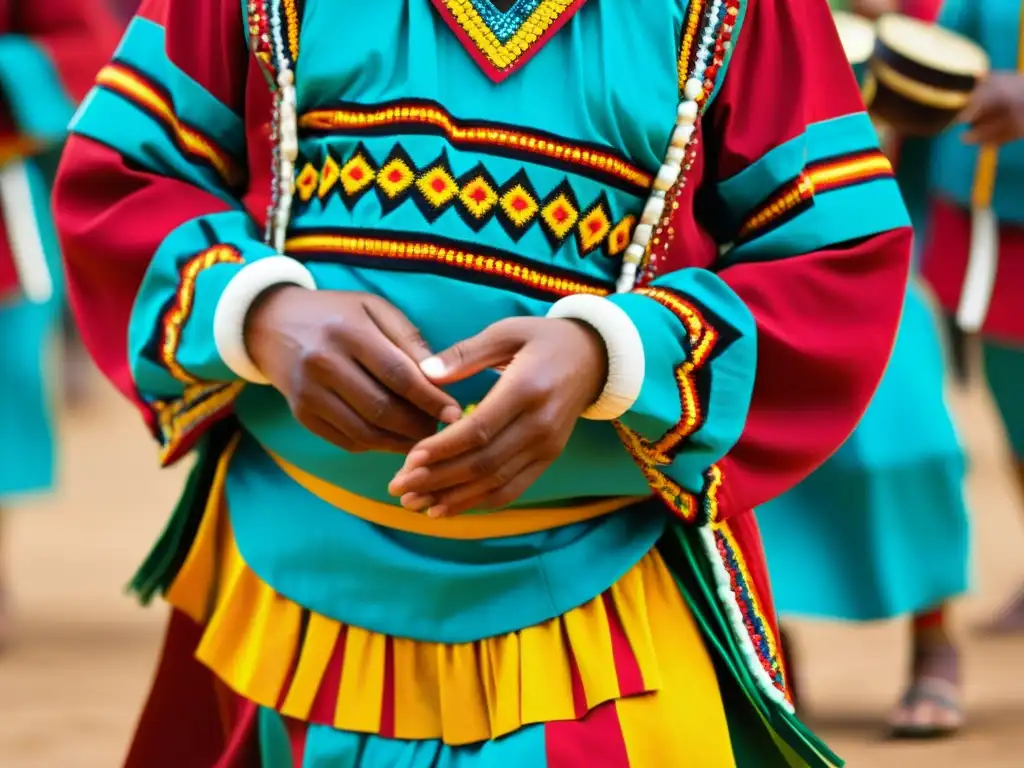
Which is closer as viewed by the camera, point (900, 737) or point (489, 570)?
point (489, 570)

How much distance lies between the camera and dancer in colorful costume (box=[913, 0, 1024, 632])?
11.7ft

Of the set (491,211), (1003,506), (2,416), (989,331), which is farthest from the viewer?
(1003,506)

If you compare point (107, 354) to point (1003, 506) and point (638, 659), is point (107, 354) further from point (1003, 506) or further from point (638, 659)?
point (1003, 506)

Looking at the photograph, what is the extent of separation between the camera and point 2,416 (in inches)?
164

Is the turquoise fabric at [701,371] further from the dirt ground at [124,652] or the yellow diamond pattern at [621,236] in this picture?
the dirt ground at [124,652]

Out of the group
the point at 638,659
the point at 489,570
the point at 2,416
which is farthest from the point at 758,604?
the point at 2,416

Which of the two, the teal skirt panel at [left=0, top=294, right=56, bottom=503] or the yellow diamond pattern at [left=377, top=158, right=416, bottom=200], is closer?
the yellow diamond pattern at [left=377, top=158, right=416, bottom=200]

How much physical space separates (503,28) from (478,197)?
0.16 metres

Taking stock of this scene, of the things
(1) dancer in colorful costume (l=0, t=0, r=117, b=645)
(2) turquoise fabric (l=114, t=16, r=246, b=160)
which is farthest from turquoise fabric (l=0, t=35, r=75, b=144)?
(2) turquoise fabric (l=114, t=16, r=246, b=160)

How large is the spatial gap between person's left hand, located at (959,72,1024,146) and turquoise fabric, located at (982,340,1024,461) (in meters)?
0.63

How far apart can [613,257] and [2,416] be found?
2.77m

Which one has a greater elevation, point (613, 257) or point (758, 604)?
point (613, 257)

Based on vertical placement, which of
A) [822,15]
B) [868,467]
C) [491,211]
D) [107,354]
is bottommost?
[868,467]

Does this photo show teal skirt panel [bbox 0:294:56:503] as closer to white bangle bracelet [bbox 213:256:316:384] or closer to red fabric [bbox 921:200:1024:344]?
red fabric [bbox 921:200:1024:344]
